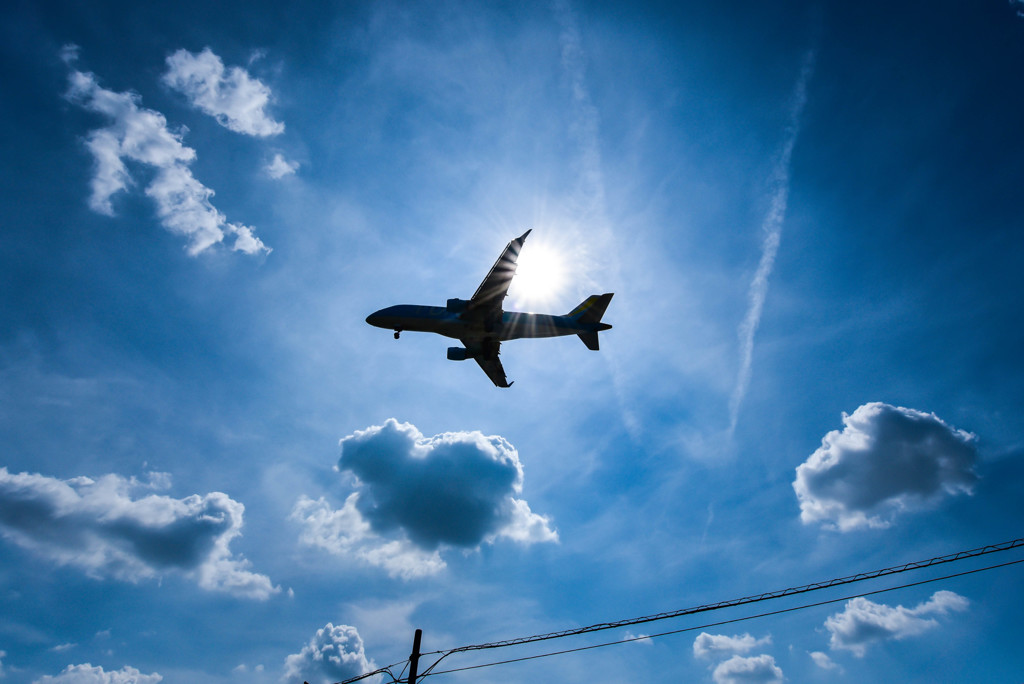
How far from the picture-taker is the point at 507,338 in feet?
157

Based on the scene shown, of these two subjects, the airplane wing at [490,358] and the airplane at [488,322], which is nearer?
the airplane at [488,322]

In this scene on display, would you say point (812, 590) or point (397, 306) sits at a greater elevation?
point (397, 306)

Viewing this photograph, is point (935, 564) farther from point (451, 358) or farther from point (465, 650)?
point (451, 358)

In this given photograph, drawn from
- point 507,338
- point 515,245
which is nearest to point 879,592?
point 515,245

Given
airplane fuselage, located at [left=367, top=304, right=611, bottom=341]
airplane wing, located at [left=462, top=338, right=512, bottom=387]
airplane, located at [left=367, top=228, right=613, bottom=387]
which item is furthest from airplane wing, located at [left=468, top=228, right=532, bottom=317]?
airplane wing, located at [left=462, top=338, right=512, bottom=387]

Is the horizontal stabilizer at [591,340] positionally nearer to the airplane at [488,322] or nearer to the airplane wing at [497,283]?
the airplane at [488,322]

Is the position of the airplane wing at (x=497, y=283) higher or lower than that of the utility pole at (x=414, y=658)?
higher

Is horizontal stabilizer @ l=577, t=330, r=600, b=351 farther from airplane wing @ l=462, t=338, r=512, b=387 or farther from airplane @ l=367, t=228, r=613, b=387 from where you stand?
airplane wing @ l=462, t=338, r=512, b=387

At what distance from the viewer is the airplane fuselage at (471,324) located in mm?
45625

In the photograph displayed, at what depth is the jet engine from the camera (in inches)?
1887

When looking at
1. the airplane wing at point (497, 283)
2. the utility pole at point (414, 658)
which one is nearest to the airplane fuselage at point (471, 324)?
the airplane wing at point (497, 283)

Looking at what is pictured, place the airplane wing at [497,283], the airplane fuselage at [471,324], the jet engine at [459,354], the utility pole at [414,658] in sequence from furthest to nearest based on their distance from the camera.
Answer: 1. the jet engine at [459,354]
2. the airplane fuselage at [471,324]
3. the airplane wing at [497,283]
4. the utility pole at [414,658]

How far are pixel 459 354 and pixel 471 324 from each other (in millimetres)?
4045

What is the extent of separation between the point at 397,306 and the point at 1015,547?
42.9 meters
